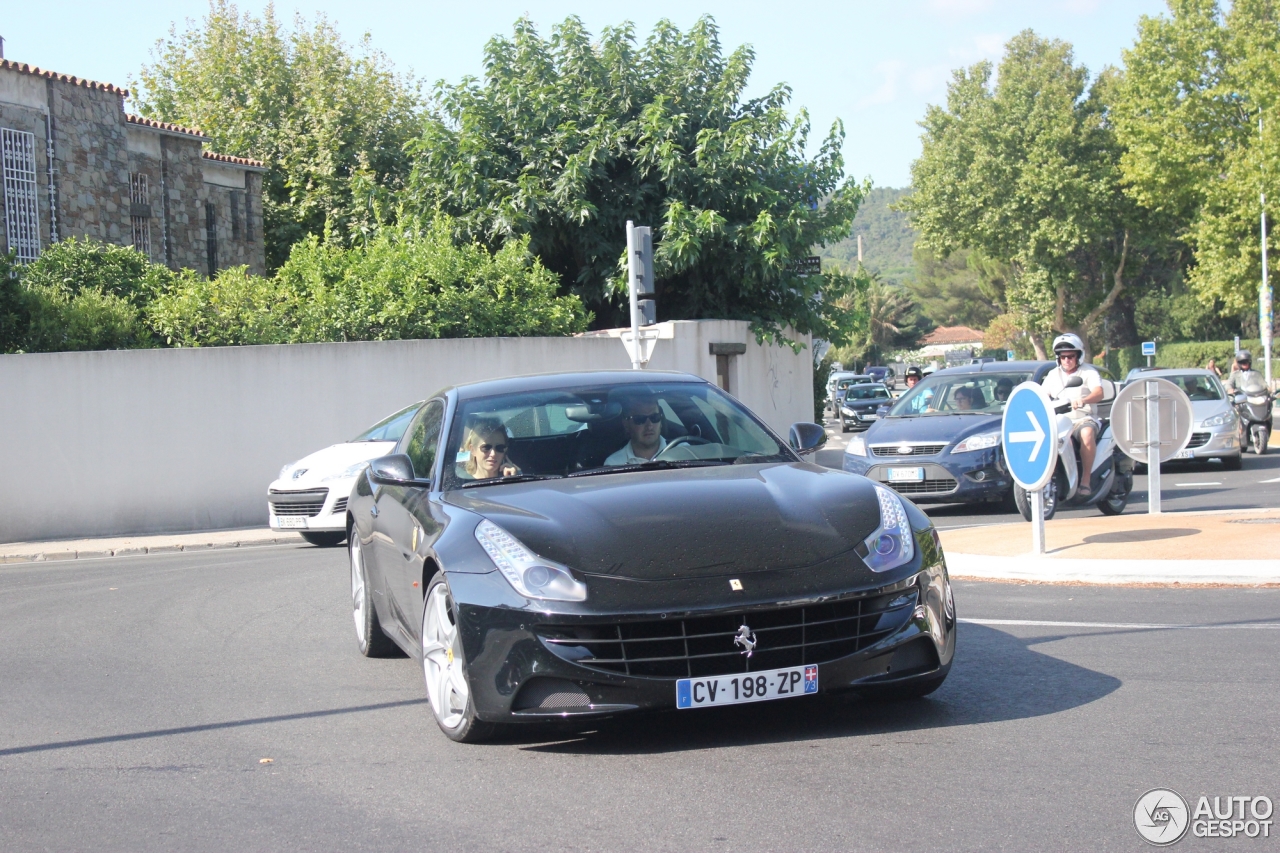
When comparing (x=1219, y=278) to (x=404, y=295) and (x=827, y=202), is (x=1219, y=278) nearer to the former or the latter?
(x=827, y=202)

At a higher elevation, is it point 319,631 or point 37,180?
point 37,180

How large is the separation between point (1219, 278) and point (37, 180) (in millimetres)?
39889

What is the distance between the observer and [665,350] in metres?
23.2

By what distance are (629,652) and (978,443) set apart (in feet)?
33.4

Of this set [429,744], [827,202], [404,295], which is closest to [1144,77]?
[827,202]

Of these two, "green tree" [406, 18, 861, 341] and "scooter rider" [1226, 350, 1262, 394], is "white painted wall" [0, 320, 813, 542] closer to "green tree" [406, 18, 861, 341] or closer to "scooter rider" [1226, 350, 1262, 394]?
"green tree" [406, 18, 861, 341]

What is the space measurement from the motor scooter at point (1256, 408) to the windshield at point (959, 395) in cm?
994

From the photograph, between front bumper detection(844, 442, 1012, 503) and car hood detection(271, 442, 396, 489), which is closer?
front bumper detection(844, 442, 1012, 503)

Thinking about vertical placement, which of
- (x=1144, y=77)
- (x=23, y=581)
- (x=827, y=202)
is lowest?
(x=23, y=581)

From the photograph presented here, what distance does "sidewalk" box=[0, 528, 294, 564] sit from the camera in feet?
54.1

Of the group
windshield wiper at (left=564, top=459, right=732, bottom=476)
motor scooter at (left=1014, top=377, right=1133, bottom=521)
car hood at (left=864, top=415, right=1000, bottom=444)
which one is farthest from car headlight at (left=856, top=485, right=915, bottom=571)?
car hood at (left=864, top=415, right=1000, bottom=444)

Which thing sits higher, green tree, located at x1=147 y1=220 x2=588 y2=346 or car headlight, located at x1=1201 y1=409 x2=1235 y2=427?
green tree, located at x1=147 y1=220 x2=588 y2=346

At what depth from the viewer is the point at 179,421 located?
19.1 metres

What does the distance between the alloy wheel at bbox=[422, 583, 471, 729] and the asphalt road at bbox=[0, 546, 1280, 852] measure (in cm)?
15
